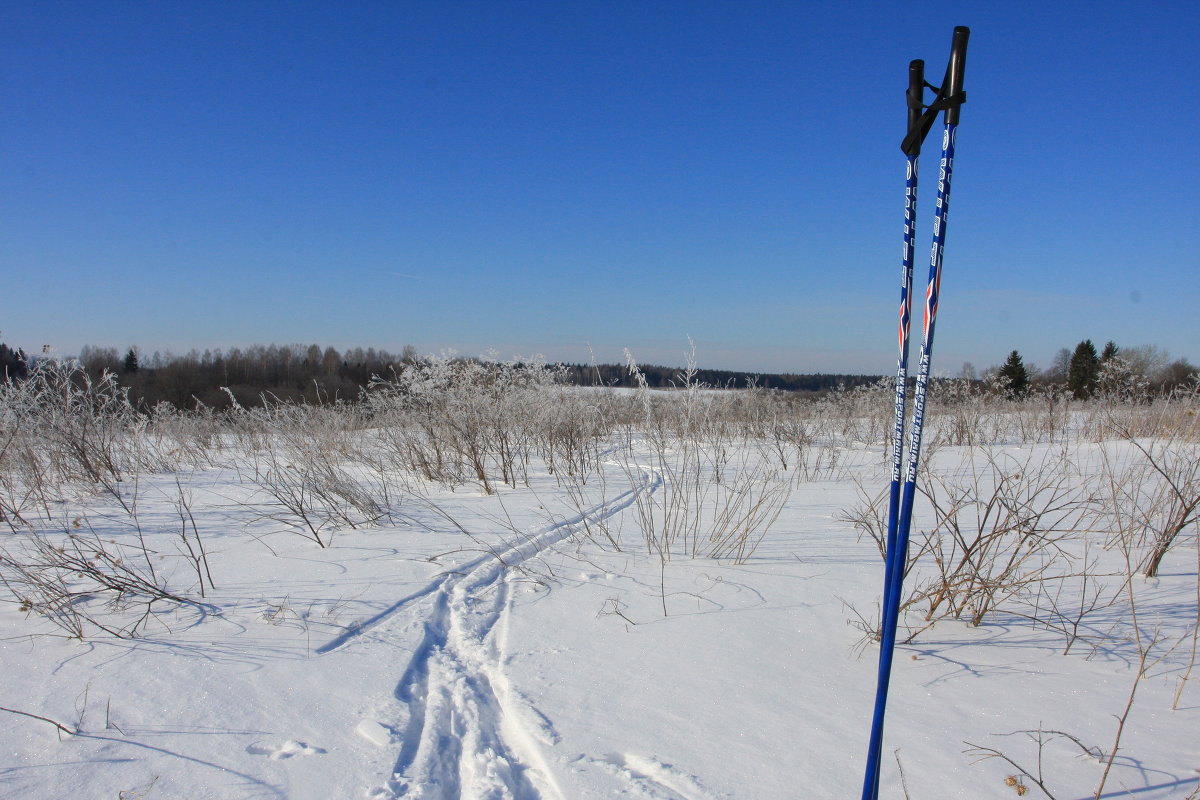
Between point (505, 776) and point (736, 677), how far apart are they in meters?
0.93

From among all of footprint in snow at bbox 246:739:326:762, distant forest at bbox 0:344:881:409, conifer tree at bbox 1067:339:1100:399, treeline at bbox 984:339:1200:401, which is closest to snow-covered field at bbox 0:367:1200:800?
footprint in snow at bbox 246:739:326:762

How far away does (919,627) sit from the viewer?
2.58 m

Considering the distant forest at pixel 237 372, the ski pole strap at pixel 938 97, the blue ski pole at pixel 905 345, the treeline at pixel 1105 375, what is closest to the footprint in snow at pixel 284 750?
the blue ski pole at pixel 905 345

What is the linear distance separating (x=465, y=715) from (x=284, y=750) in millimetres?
568

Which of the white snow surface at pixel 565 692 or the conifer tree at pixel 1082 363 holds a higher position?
the conifer tree at pixel 1082 363

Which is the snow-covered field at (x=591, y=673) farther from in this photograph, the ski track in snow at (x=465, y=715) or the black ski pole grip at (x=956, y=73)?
the black ski pole grip at (x=956, y=73)

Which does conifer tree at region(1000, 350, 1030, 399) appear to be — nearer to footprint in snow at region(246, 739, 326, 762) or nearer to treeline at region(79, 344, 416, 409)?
footprint in snow at region(246, 739, 326, 762)

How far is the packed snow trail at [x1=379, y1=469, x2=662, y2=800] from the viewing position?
1735mm

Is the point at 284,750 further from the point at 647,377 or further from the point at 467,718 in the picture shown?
the point at 647,377

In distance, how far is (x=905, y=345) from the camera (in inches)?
56.2

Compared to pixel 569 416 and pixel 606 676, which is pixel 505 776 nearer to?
pixel 606 676

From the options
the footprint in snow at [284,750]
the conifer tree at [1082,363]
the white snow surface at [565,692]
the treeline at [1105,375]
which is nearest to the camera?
the white snow surface at [565,692]

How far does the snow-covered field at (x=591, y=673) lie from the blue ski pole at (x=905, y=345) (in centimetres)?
42

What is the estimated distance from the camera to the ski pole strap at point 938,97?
1265 millimetres
